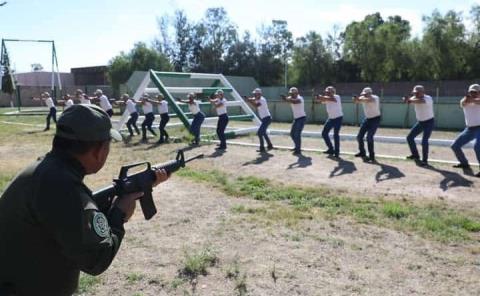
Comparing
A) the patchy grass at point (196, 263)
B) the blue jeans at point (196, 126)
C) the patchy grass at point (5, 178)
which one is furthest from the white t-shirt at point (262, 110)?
the patchy grass at point (196, 263)

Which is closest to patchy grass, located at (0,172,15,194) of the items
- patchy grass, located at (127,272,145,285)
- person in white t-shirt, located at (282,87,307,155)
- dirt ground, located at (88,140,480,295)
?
dirt ground, located at (88,140,480,295)

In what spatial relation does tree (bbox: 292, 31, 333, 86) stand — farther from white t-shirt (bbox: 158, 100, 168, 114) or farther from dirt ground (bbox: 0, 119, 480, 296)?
dirt ground (bbox: 0, 119, 480, 296)

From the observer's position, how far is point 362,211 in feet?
23.2

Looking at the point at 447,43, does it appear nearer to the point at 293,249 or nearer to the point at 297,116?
the point at 297,116

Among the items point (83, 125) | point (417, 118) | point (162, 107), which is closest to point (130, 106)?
point (162, 107)

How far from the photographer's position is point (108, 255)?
6.96 ft

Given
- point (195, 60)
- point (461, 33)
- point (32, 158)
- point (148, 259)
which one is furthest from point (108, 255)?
point (195, 60)

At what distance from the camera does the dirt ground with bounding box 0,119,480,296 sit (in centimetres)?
452

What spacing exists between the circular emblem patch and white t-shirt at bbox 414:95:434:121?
992 cm

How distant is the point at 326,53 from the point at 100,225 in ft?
165

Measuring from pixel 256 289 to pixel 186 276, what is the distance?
29.5 inches

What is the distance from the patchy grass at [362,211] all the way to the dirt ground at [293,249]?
0.64 ft

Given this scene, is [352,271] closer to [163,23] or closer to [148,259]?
[148,259]

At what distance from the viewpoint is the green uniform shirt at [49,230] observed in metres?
1.99
